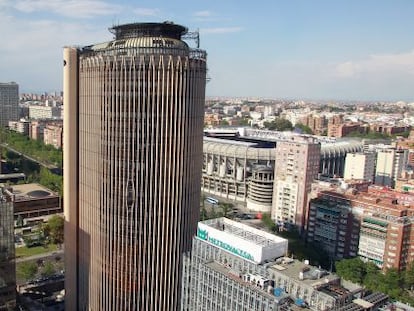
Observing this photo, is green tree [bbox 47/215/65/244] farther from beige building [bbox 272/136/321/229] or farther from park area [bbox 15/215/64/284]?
beige building [bbox 272/136/321/229]

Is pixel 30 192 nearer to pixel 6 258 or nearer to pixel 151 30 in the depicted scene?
pixel 6 258

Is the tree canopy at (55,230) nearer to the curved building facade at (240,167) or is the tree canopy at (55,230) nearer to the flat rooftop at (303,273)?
the curved building facade at (240,167)

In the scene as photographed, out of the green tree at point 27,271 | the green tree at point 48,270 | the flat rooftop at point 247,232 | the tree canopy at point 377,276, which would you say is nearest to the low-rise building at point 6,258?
the green tree at point 27,271

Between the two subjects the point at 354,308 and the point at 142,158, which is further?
the point at 142,158

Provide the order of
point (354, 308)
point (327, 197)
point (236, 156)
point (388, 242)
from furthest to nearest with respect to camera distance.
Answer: point (236, 156) → point (327, 197) → point (388, 242) → point (354, 308)

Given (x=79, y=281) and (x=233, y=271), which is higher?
(x=233, y=271)

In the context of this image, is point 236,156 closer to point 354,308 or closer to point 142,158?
point 142,158

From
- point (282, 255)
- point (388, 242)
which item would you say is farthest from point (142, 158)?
point (388, 242)
